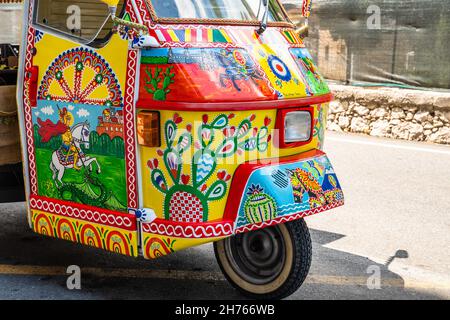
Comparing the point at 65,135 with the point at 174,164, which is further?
the point at 65,135

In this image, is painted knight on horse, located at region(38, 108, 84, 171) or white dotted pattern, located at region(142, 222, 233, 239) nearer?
white dotted pattern, located at region(142, 222, 233, 239)

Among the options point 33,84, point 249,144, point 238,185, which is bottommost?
point 238,185

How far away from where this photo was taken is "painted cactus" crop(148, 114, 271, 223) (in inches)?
146

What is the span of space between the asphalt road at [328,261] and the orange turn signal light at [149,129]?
1.03 m

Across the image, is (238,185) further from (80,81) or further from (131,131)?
(80,81)

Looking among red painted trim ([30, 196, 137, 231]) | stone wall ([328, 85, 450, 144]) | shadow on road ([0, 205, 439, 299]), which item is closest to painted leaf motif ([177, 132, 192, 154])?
red painted trim ([30, 196, 137, 231])

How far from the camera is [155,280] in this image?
14.8 ft

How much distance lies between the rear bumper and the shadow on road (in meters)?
0.67

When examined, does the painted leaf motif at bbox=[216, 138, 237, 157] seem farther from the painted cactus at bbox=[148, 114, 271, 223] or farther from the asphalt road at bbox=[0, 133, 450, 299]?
the asphalt road at bbox=[0, 133, 450, 299]

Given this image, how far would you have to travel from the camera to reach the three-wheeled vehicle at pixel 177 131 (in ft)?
12.2

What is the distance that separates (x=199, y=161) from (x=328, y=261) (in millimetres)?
1615

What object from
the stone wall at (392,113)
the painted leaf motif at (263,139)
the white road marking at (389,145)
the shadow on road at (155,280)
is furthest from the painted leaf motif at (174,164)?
the stone wall at (392,113)

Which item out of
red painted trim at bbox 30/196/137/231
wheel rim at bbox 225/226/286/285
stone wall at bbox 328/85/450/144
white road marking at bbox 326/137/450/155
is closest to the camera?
red painted trim at bbox 30/196/137/231

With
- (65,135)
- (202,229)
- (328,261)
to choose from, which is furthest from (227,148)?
(328,261)
